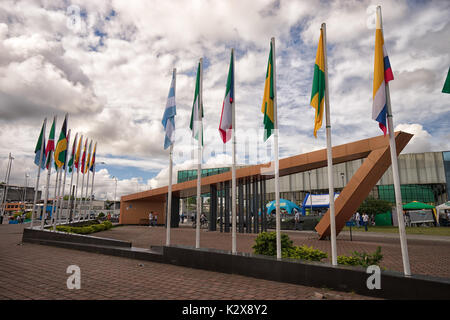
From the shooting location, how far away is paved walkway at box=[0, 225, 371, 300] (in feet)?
17.5

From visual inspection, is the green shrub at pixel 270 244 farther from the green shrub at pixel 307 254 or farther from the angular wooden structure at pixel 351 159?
the angular wooden structure at pixel 351 159

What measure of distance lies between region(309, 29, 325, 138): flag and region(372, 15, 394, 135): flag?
4.05 feet

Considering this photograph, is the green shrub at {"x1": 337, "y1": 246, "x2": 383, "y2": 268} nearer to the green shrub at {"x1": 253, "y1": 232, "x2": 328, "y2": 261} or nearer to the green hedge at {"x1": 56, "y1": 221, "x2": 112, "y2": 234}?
the green shrub at {"x1": 253, "y1": 232, "x2": 328, "y2": 261}

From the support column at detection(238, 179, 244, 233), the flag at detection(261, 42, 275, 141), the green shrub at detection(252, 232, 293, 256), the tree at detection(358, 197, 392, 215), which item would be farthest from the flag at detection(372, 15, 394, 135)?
the tree at detection(358, 197, 392, 215)

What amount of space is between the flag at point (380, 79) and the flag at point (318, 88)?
1.23 metres

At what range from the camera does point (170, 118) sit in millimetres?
10031

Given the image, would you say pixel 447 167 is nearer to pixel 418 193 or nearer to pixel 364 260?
pixel 418 193

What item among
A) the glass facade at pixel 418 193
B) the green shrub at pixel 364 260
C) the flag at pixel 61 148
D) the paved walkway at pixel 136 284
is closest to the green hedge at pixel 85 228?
the flag at pixel 61 148

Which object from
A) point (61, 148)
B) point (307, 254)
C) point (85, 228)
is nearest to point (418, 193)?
point (85, 228)

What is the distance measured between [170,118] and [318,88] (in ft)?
17.0
